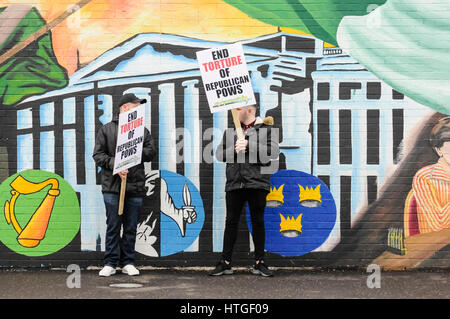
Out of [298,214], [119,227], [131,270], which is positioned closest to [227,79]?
[298,214]

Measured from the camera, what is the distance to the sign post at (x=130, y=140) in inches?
246

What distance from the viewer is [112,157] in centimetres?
646

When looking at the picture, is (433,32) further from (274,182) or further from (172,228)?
(172,228)

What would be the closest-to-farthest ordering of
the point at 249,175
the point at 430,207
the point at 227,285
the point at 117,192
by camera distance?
the point at 227,285
the point at 249,175
the point at 117,192
the point at 430,207

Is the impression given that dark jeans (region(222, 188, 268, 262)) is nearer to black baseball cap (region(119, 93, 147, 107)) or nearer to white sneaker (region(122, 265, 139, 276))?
white sneaker (region(122, 265, 139, 276))

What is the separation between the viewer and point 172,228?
22.7 ft

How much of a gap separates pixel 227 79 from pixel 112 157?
1.63 meters

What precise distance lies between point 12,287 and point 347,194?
4.08 metres

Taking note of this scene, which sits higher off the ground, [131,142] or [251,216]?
[131,142]

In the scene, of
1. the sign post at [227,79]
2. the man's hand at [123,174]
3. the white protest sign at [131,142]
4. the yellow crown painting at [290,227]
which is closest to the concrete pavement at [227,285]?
the yellow crown painting at [290,227]

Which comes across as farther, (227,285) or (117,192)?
(117,192)

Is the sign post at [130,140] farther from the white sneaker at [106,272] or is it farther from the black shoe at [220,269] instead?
the black shoe at [220,269]

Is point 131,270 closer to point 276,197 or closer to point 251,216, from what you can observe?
point 251,216

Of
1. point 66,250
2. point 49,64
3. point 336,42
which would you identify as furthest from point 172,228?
point 336,42
